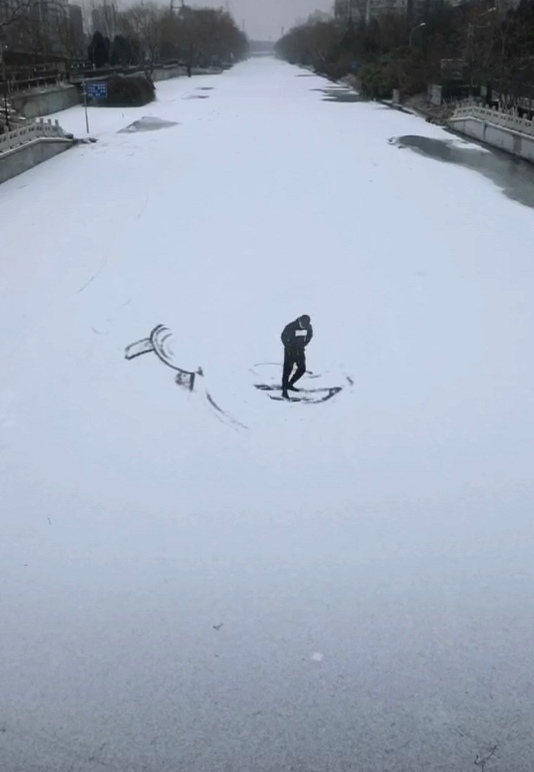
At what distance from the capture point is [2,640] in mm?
4832

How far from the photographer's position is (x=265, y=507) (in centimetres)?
627

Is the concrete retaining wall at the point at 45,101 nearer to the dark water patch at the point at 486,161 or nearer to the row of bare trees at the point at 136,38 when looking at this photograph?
the row of bare trees at the point at 136,38

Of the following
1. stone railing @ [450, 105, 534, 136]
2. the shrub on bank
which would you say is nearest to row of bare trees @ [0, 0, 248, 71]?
the shrub on bank

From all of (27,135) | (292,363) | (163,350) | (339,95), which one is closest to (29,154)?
(27,135)

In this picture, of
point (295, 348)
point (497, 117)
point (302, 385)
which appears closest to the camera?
point (302, 385)

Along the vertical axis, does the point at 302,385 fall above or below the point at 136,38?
below

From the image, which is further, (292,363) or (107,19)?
(107,19)

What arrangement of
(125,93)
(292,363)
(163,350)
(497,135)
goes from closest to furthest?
(292,363)
(163,350)
(497,135)
(125,93)

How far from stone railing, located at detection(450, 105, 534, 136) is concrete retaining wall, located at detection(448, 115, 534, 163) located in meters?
0.14

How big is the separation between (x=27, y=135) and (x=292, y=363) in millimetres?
16521

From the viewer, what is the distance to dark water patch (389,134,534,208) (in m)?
17.5

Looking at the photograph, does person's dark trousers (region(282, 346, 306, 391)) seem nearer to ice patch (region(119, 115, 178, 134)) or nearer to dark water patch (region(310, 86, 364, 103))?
ice patch (region(119, 115, 178, 134))

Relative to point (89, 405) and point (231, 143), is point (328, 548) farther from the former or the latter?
point (231, 143)

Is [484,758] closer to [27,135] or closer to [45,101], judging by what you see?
[27,135]
